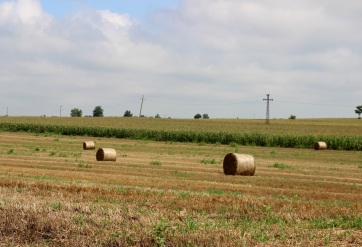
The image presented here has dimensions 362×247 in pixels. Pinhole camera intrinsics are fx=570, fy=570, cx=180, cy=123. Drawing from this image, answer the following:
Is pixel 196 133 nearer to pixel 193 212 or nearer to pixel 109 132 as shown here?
pixel 109 132

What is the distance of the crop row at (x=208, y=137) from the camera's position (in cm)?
6082

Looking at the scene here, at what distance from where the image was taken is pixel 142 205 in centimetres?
1135

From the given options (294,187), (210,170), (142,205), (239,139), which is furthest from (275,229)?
(239,139)

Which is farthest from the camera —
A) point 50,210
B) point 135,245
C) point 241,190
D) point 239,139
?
point 239,139

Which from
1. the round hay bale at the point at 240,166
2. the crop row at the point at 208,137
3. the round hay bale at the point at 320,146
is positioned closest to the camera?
the round hay bale at the point at 240,166

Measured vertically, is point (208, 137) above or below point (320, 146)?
above

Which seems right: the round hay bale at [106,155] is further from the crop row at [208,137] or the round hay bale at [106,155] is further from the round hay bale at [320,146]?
the crop row at [208,137]

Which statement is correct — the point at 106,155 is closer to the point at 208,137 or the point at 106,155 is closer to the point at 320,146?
the point at 320,146

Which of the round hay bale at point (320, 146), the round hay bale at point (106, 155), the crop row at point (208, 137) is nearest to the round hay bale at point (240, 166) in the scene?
the round hay bale at point (106, 155)

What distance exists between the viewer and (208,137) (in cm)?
6712

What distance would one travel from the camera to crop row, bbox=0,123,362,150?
60.8 m

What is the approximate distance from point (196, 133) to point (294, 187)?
4791cm

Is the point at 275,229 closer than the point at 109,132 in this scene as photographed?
Yes

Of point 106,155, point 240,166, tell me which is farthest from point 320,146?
point 240,166
